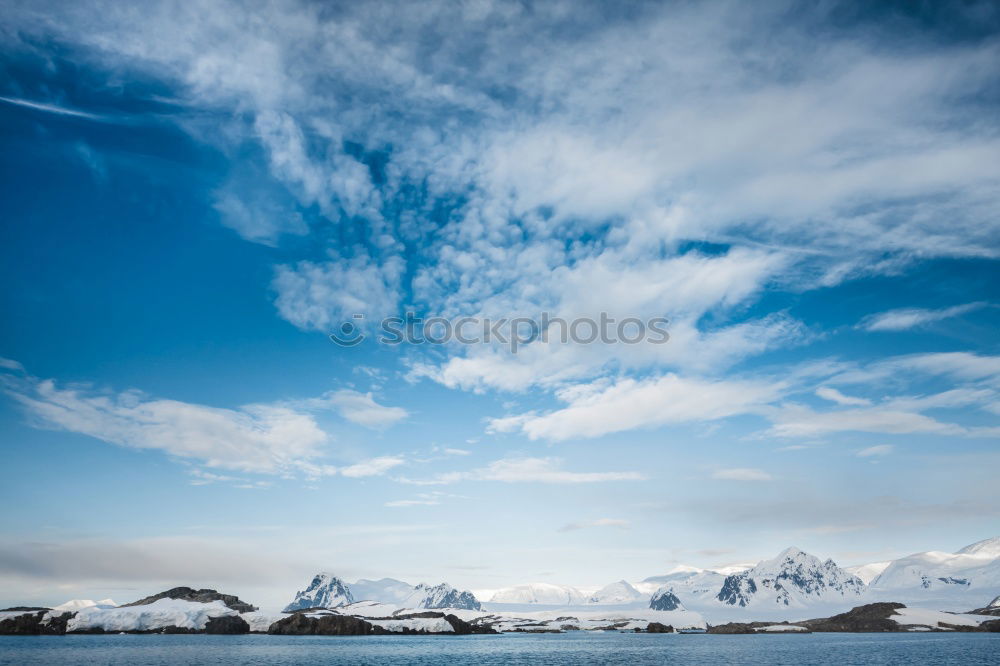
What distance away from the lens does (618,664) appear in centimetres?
12588

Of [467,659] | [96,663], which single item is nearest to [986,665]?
[467,659]

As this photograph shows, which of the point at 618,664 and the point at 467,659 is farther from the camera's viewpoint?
the point at 467,659

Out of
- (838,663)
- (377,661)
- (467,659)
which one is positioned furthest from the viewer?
(467,659)

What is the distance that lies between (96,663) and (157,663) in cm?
1035

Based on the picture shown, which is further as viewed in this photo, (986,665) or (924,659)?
(924,659)

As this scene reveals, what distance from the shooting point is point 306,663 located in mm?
122625

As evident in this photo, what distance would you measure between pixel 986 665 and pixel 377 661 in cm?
11445

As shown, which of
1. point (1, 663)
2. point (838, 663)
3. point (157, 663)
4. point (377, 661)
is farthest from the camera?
point (377, 661)

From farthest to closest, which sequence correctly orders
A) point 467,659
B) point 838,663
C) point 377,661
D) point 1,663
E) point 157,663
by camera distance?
1. point 467,659
2. point 377,661
3. point 838,663
4. point 157,663
5. point 1,663

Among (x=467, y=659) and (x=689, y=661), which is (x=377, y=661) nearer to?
(x=467, y=659)

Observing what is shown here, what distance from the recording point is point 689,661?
137m

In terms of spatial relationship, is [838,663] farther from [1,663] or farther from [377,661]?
[1,663]

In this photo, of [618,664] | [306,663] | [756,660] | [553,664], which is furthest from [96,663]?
[756,660]

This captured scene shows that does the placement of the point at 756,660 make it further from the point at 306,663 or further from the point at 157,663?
the point at 157,663
